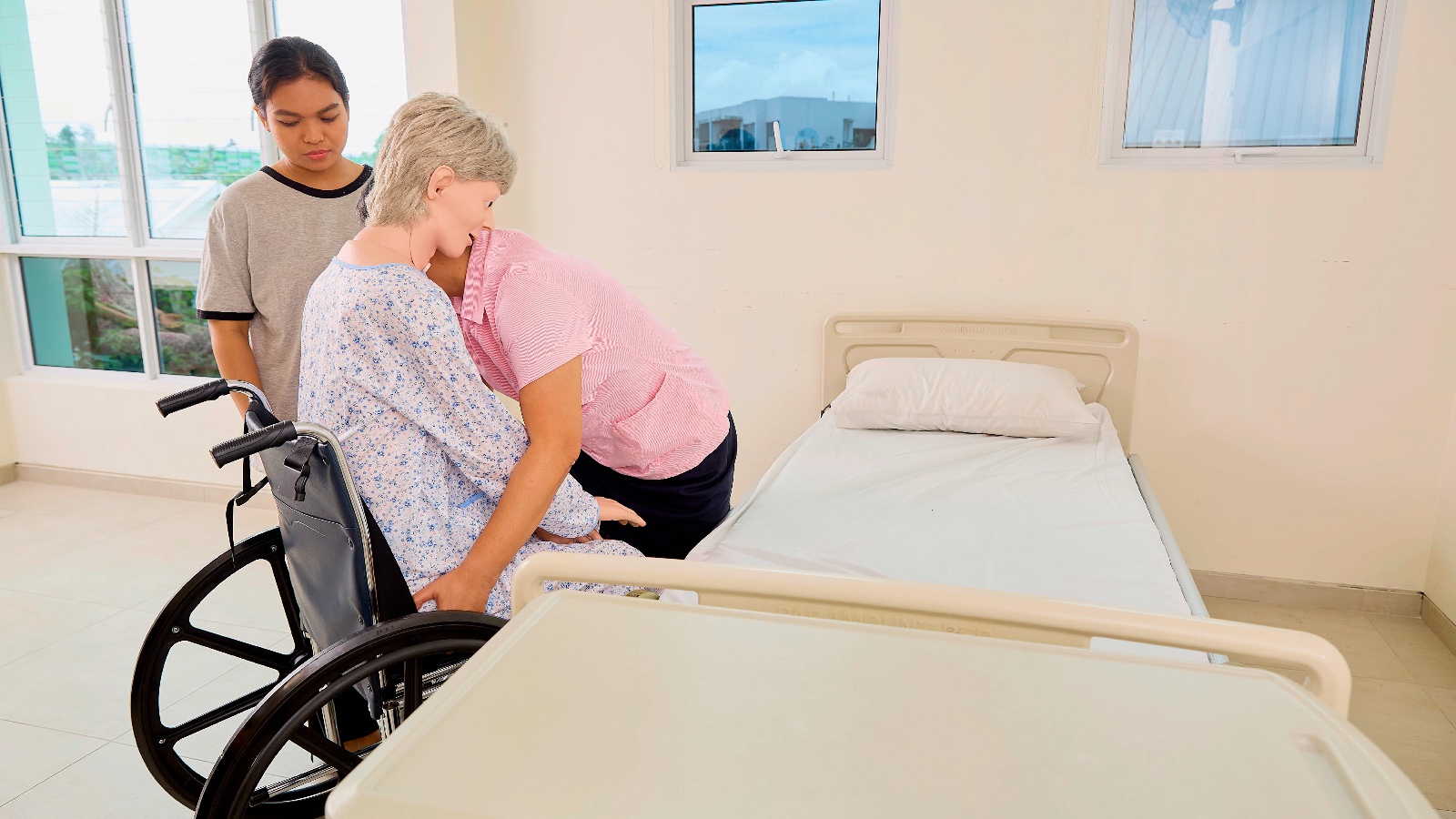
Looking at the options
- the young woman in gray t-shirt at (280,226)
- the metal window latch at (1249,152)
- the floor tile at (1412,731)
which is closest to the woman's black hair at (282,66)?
the young woman in gray t-shirt at (280,226)

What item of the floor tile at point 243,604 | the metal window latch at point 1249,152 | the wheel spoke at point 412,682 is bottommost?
the floor tile at point 243,604

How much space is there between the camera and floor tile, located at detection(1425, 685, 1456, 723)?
7.30 ft

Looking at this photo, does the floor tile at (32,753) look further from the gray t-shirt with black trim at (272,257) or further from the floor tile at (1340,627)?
the floor tile at (1340,627)

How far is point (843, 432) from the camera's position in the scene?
8.62 feet

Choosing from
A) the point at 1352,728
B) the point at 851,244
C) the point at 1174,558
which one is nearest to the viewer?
the point at 1352,728

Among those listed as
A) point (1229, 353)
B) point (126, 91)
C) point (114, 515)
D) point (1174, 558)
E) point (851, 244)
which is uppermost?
point (126, 91)

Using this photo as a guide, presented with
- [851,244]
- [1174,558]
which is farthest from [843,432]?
[1174,558]

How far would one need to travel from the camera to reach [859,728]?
65 cm

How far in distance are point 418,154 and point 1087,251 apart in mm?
2205

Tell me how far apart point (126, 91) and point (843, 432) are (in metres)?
3.21

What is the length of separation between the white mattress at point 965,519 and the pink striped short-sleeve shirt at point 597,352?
218mm

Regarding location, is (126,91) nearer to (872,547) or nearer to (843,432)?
(843,432)

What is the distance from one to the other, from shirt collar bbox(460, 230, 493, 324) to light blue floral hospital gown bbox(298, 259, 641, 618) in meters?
0.13

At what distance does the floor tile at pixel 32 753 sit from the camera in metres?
1.93
